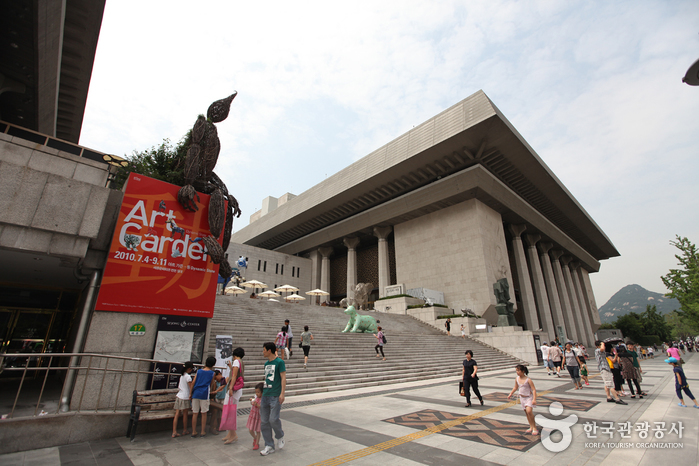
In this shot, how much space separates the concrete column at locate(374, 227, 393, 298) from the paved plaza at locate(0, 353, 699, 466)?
28595 mm

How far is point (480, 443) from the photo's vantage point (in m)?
4.70

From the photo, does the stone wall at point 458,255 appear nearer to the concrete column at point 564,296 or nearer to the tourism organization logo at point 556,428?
the concrete column at point 564,296

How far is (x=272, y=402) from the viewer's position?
4605 millimetres

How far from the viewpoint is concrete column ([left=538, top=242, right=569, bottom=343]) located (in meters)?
37.6

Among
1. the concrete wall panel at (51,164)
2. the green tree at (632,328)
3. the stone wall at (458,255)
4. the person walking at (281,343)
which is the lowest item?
the person walking at (281,343)

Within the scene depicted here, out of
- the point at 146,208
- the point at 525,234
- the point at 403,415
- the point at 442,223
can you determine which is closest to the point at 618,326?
the point at 525,234

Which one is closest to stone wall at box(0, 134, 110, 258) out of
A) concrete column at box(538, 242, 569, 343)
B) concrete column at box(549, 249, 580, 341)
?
concrete column at box(538, 242, 569, 343)

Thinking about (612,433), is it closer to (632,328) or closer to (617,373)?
(617,373)

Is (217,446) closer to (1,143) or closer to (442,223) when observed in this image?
(1,143)

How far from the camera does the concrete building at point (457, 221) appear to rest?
2897 cm

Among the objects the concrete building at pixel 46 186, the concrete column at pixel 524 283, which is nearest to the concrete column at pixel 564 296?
the concrete column at pixel 524 283

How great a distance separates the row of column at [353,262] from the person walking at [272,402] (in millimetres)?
30320

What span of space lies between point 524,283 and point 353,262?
65.1 ft

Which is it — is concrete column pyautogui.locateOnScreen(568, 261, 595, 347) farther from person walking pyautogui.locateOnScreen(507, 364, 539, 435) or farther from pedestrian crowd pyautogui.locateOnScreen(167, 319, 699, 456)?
person walking pyautogui.locateOnScreen(507, 364, 539, 435)
